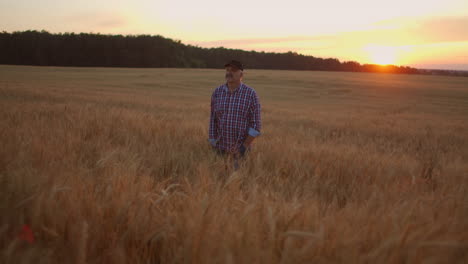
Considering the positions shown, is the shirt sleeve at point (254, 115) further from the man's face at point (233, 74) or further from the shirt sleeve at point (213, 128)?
the shirt sleeve at point (213, 128)

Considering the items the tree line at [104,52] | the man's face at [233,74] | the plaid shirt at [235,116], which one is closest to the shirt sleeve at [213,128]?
the plaid shirt at [235,116]

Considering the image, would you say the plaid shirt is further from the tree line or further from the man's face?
the tree line

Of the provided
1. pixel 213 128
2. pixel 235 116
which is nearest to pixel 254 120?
pixel 235 116

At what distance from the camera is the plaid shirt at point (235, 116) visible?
12.6 feet

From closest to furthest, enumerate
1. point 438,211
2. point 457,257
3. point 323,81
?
point 457,257
point 438,211
point 323,81

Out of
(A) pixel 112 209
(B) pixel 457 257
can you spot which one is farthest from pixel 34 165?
(B) pixel 457 257

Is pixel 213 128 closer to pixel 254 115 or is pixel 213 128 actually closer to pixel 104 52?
pixel 254 115

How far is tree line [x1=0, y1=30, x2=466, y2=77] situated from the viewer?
226 ft

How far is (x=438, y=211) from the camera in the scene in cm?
147

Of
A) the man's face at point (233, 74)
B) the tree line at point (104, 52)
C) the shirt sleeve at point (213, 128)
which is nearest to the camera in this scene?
the man's face at point (233, 74)

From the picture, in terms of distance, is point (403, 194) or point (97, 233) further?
point (403, 194)

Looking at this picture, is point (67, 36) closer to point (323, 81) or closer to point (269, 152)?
point (323, 81)

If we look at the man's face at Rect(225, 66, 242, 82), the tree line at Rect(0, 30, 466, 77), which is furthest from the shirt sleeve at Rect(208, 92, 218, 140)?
the tree line at Rect(0, 30, 466, 77)

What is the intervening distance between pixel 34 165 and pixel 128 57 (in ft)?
261
